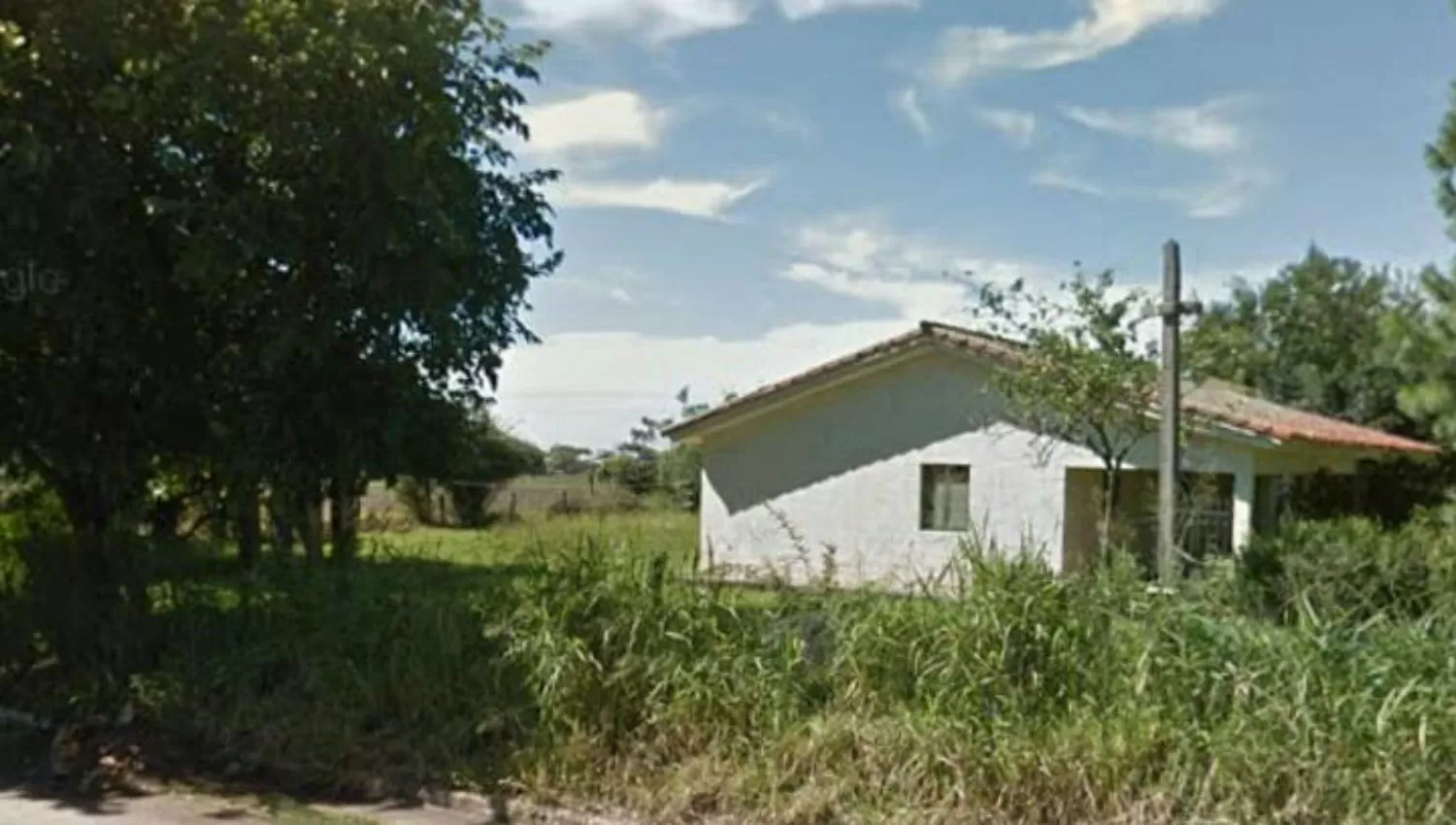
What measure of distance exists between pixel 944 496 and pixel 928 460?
0.66 metres

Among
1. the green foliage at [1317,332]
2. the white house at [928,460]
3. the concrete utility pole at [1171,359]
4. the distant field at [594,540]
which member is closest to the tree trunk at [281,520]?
the distant field at [594,540]

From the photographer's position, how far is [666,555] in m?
7.24

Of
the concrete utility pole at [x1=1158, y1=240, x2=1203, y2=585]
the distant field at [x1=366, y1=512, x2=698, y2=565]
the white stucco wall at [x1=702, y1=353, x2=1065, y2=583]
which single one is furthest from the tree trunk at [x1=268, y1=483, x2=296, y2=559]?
the white stucco wall at [x1=702, y1=353, x2=1065, y2=583]

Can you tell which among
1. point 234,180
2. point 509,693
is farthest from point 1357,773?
point 234,180

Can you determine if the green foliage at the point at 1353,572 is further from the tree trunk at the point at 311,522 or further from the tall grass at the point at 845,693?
the tree trunk at the point at 311,522

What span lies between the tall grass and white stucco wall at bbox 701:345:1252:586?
10.2 metres

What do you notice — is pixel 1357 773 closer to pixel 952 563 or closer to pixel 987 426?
pixel 952 563

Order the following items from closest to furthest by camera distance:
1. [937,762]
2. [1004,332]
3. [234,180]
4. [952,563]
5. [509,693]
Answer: [937,762], [952,563], [509,693], [234,180], [1004,332]

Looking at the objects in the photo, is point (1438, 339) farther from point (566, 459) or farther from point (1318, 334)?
point (566, 459)

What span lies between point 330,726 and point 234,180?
361 cm

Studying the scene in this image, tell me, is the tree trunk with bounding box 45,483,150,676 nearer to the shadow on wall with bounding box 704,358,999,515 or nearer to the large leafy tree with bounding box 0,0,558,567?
the large leafy tree with bounding box 0,0,558,567

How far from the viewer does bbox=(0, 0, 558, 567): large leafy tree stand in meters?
7.21

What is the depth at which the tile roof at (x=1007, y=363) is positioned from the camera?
17.6 meters

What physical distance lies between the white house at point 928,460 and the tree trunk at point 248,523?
27.2ft
